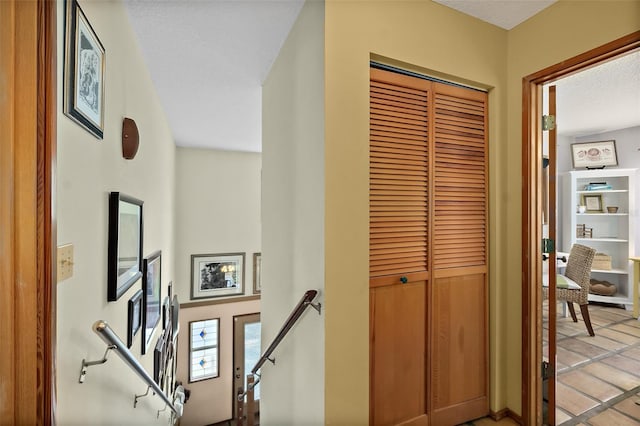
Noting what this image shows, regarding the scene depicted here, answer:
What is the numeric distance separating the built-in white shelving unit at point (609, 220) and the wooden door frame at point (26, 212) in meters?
5.46

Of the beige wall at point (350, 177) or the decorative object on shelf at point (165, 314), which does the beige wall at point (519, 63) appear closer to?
the beige wall at point (350, 177)

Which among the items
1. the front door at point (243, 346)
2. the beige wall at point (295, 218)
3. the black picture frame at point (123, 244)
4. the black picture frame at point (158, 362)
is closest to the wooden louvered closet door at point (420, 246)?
the beige wall at point (295, 218)

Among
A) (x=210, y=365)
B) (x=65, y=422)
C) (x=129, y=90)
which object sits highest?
(x=129, y=90)

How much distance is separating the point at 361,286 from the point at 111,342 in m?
1.08

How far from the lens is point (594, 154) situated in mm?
4273

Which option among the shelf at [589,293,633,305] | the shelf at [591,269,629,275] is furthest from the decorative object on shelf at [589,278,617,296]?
the shelf at [591,269,629,275]

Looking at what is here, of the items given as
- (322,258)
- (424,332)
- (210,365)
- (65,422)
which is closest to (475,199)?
(424,332)

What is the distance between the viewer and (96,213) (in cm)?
133

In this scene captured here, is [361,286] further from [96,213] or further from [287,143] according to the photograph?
[96,213]

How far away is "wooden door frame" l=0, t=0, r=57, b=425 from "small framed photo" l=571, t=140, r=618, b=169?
5.67m

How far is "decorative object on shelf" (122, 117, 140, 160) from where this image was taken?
1731 millimetres

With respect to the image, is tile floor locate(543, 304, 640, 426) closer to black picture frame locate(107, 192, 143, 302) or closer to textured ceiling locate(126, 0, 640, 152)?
textured ceiling locate(126, 0, 640, 152)

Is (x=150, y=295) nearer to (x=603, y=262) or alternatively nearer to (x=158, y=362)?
(x=158, y=362)

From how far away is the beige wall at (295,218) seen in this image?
4.58 feet
